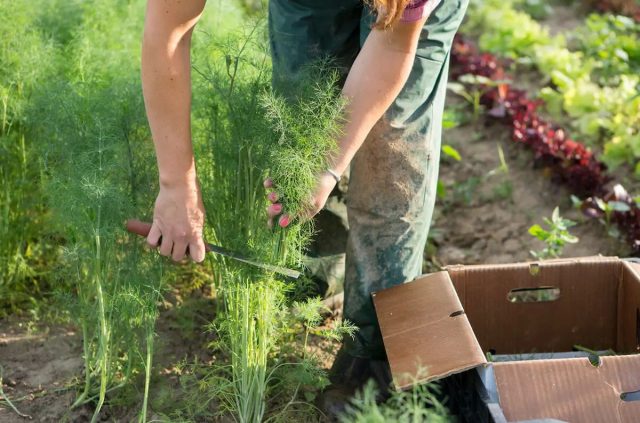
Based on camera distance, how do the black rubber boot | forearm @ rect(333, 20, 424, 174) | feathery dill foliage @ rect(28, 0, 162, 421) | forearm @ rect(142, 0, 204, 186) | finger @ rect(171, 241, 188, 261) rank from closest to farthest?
forearm @ rect(142, 0, 204, 186)
forearm @ rect(333, 20, 424, 174)
finger @ rect(171, 241, 188, 261)
feathery dill foliage @ rect(28, 0, 162, 421)
the black rubber boot

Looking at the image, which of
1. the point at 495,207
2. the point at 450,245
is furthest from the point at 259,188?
the point at 495,207

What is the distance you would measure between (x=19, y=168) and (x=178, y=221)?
1.08 metres

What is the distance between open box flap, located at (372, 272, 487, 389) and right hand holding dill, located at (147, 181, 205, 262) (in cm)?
59

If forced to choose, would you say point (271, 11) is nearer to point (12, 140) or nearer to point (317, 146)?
point (317, 146)

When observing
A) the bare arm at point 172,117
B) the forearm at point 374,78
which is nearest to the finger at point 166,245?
the bare arm at point 172,117

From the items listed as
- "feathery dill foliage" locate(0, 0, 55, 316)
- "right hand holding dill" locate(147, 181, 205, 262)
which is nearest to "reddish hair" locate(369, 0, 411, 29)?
"right hand holding dill" locate(147, 181, 205, 262)

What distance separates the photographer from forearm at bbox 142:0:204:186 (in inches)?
82.8

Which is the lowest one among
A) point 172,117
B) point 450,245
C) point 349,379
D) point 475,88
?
point 349,379

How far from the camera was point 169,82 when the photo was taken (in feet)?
7.09

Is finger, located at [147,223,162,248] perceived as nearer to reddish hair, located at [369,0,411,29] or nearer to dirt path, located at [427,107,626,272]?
reddish hair, located at [369,0,411,29]

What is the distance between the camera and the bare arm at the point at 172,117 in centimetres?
211

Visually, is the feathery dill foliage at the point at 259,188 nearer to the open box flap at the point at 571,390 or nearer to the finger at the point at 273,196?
the finger at the point at 273,196

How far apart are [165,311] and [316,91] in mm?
1203

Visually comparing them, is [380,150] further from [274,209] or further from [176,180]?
[176,180]
